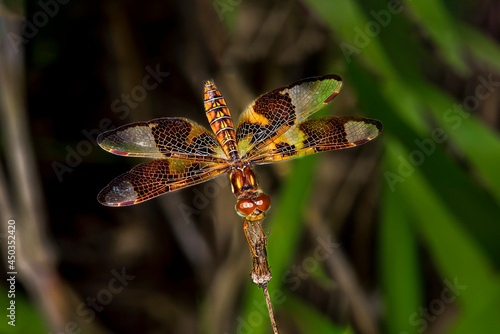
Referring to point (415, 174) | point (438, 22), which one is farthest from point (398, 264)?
point (438, 22)

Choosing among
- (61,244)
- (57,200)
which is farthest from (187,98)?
(61,244)

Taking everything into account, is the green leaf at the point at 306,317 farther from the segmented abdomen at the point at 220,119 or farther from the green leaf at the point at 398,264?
the segmented abdomen at the point at 220,119

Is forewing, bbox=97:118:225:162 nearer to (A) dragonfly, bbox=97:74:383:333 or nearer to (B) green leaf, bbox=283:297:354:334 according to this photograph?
(A) dragonfly, bbox=97:74:383:333

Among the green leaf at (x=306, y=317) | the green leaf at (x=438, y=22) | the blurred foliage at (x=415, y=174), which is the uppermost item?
the green leaf at (x=438, y=22)

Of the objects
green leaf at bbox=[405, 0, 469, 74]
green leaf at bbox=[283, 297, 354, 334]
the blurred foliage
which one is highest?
green leaf at bbox=[405, 0, 469, 74]

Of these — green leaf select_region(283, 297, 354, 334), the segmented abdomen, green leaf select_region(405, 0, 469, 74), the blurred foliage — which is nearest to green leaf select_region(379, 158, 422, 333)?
the blurred foliage

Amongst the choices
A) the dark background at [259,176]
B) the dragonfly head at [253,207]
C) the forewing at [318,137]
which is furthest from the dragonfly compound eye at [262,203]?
the dark background at [259,176]

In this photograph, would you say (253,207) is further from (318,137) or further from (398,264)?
(398,264)
